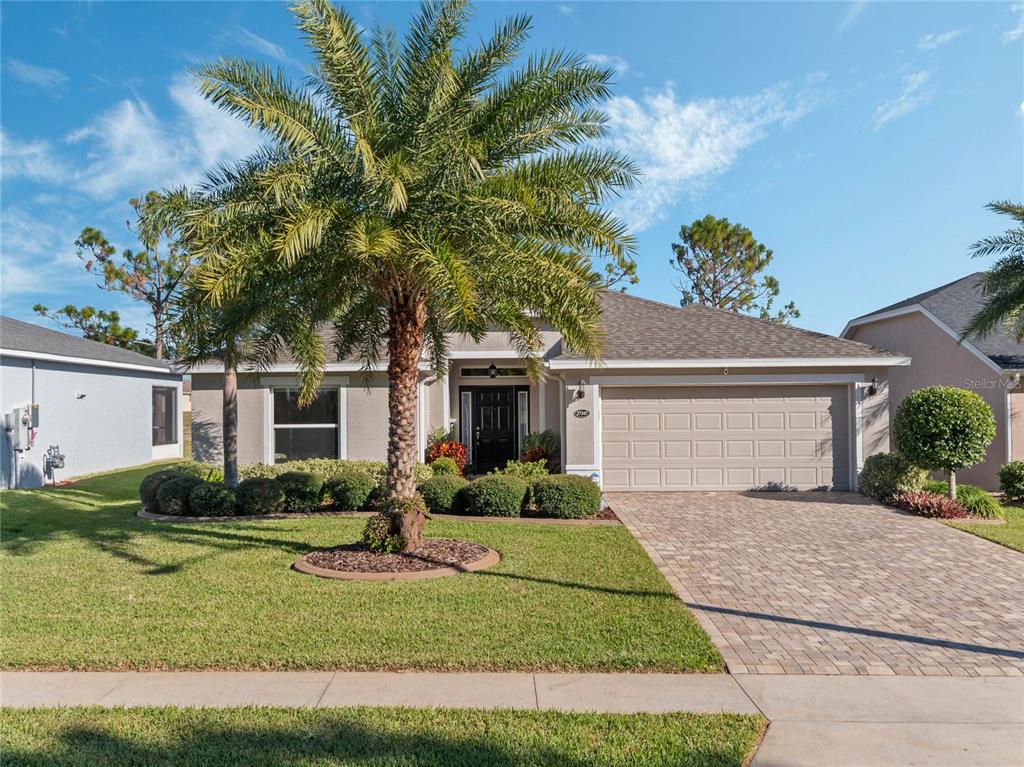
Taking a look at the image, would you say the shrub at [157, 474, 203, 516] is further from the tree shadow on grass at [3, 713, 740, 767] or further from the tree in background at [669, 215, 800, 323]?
the tree in background at [669, 215, 800, 323]

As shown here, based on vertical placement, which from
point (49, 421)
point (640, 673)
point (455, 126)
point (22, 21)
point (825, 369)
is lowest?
point (640, 673)

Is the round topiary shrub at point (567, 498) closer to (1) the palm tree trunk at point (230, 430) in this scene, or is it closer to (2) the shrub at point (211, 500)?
(2) the shrub at point (211, 500)

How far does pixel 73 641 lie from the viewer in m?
5.16

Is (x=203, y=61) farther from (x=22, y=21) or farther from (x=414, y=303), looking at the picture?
(x=22, y=21)

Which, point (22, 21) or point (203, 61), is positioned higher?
point (22, 21)

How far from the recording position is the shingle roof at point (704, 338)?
13.1 metres

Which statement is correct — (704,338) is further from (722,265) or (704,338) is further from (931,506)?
(722,265)

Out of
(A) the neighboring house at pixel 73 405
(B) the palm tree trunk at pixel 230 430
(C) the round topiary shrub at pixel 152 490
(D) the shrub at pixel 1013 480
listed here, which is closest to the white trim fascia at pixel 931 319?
(D) the shrub at pixel 1013 480

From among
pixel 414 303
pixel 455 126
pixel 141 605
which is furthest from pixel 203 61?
pixel 141 605

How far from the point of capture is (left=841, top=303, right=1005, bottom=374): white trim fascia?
13211 mm

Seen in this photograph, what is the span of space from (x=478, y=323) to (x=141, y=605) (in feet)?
16.8

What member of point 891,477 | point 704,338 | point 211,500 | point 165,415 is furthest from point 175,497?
point 165,415

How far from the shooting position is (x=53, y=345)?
674 inches

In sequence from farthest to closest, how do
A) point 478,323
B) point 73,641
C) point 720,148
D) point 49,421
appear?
point 49,421 < point 720,148 < point 478,323 < point 73,641
